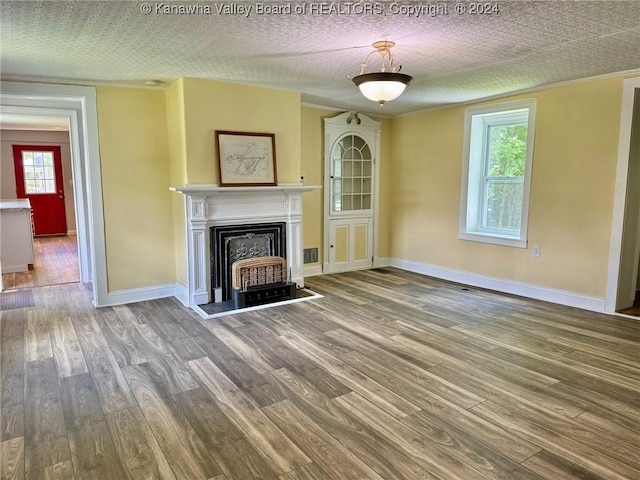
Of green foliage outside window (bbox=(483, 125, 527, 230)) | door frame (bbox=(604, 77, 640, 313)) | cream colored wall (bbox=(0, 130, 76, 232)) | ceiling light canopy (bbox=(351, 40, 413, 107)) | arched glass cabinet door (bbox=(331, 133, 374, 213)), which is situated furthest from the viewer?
cream colored wall (bbox=(0, 130, 76, 232))

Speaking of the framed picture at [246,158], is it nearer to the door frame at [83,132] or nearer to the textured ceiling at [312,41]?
the textured ceiling at [312,41]

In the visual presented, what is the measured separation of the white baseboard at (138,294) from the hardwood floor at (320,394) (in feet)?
0.68

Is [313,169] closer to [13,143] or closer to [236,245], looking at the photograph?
[236,245]

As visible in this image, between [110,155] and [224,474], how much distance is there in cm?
361

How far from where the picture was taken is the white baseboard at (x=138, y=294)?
461cm

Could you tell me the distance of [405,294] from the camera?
502 cm

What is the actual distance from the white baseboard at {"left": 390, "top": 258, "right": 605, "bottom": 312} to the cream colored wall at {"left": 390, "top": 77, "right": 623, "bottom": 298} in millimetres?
57

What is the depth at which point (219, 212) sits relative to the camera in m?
4.55

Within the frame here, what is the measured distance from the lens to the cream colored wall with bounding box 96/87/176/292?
175 inches

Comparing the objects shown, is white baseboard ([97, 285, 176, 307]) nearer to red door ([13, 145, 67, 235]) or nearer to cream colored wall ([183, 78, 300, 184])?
cream colored wall ([183, 78, 300, 184])

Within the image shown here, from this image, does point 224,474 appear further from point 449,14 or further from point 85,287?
point 85,287

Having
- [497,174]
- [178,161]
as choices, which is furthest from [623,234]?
[178,161]

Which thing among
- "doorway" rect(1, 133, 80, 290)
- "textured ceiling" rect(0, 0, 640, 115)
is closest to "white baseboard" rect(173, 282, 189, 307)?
"textured ceiling" rect(0, 0, 640, 115)

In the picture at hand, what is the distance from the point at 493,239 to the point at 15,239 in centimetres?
648
